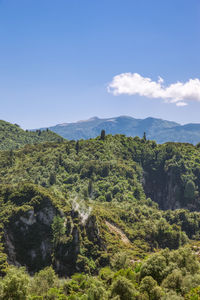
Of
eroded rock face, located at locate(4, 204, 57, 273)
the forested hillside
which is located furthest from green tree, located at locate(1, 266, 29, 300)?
eroded rock face, located at locate(4, 204, 57, 273)

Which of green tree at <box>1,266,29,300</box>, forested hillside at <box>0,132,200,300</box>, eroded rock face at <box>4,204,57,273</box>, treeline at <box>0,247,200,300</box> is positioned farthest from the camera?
eroded rock face at <box>4,204,57,273</box>

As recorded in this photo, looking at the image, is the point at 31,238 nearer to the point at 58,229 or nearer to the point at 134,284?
the point at 58,229

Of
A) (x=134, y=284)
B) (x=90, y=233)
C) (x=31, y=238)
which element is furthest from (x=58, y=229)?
(x=134, y=284)

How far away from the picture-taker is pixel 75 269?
7188cm

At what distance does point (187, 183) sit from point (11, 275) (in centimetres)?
15273

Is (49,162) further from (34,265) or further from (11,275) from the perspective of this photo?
(11,275)

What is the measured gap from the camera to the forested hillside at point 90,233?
43.9 meters

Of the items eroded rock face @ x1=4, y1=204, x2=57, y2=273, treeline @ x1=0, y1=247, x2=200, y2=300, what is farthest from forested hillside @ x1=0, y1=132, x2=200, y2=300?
eroded rock face @ x1=4, y1=204, x2=57, y2=273

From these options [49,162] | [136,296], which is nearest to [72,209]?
[136,296]

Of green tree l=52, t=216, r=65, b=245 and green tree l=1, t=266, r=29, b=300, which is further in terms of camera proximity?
green tree l=52, t=216, r=65, b=245

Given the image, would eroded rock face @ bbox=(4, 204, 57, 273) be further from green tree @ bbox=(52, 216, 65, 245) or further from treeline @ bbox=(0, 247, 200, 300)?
treeline @ bbox=(0, 247, 200, 300)

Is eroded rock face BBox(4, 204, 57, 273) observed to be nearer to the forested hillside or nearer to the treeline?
the forested hillside

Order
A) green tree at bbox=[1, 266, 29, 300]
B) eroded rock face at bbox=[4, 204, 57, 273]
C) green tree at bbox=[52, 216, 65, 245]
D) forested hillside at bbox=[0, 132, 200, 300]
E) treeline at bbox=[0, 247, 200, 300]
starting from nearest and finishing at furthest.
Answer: treeline at bbox=[0, 247, 200, 300]
green tree at bbox=[1, 266, 29, 300]
forested hillside at bbox=[0, 132, 200, 300]
eroded rock face at bbox=[4, 204, 57, 273]
green tree at bbox=[52, 216, 65, 245]

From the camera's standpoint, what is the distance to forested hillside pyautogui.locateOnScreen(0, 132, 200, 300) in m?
43.9
